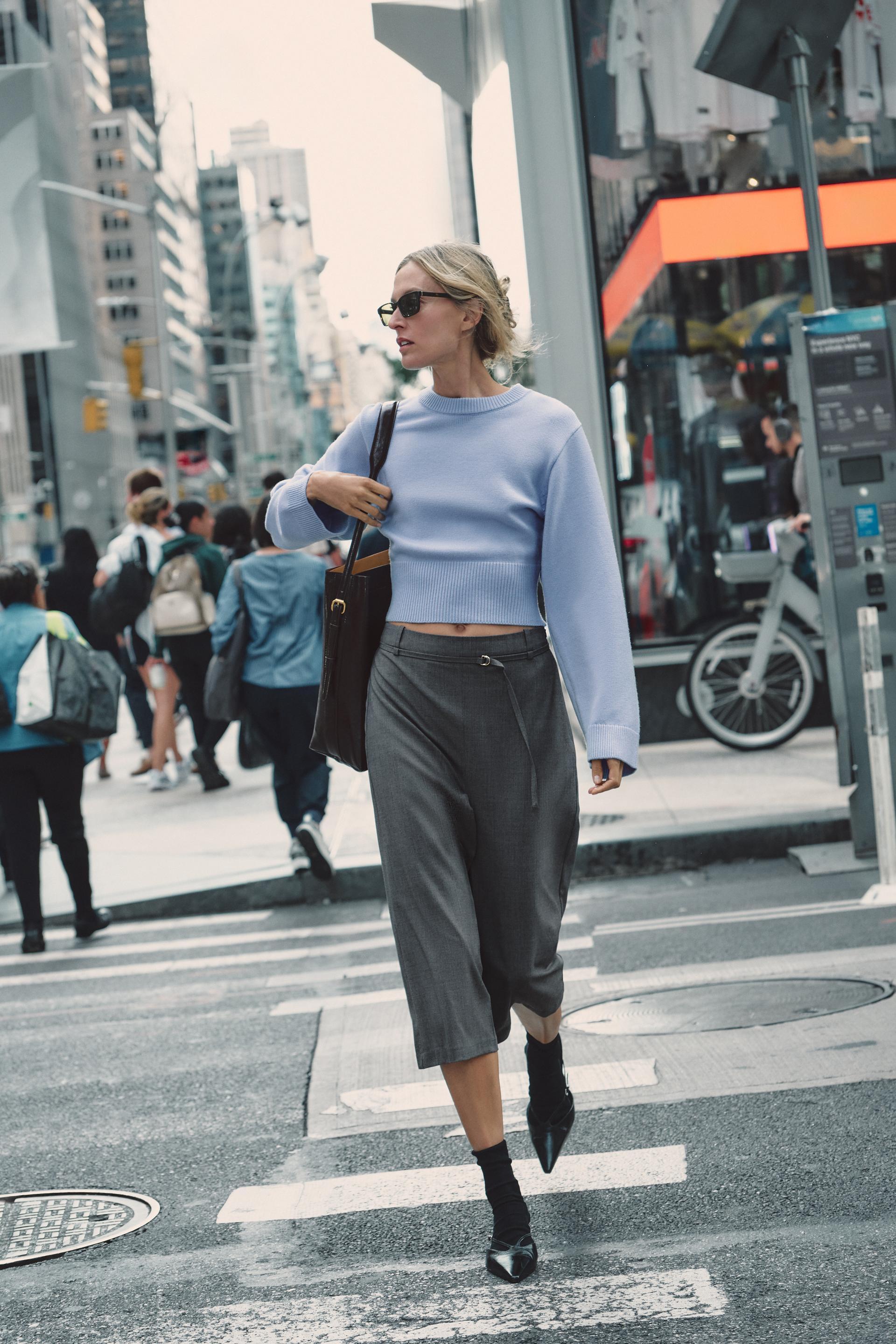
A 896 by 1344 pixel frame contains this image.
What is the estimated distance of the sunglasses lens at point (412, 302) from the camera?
3.45 metres

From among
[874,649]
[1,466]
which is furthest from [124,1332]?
[1,466]

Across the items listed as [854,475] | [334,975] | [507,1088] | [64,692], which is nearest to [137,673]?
[64,692]

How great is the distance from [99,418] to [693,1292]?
36302 millimetres

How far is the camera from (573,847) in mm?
3553

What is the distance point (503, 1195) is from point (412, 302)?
5.94 feet

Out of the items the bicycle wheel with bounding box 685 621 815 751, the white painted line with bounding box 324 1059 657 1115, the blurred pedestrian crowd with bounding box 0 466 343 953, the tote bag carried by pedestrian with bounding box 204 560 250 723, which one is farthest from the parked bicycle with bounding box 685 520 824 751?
the white painted line with bounding box 324 1059 657 1115

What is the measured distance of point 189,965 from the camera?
23.0 ft

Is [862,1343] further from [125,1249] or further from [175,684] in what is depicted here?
[175,684]

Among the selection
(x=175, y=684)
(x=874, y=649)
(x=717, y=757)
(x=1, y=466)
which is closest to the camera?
(x=874, y=649)

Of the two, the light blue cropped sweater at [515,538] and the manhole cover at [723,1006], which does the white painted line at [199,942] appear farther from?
the light blue cropped sweater at [515,538]

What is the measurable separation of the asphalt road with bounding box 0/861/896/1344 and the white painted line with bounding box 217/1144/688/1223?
0.05 ft

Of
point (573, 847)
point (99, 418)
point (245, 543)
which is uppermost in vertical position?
point (99, 418)

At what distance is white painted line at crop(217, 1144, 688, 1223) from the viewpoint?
379 cm

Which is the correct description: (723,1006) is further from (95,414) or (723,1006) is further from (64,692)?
(95,414)
